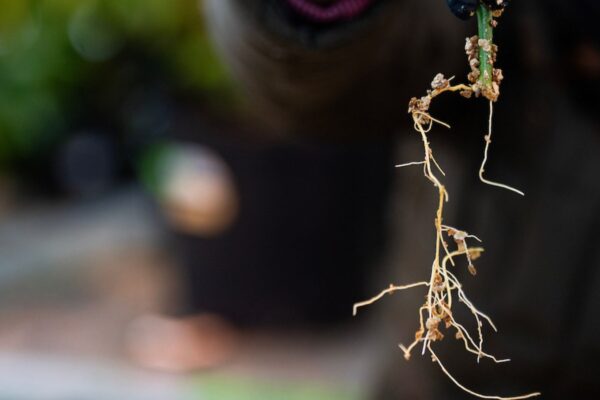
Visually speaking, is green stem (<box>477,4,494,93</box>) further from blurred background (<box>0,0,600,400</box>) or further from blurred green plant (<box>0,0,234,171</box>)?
blurred green plant (<box>0,0,234,171</box>)

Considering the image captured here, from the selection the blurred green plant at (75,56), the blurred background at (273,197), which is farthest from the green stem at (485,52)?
the blurred green plant at (75,56)

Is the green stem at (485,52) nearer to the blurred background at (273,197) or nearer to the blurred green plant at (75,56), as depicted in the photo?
the blurred background at (273,197)

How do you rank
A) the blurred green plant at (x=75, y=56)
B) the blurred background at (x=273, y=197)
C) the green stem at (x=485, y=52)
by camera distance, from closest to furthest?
the green stem at (x=485, y=52) → the blurred background at (x=273, y=197) → the blurred green plant at (x=75, y=56)

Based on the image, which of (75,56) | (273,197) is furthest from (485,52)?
(75,56)

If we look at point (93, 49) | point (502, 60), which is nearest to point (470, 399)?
point (502, 60)

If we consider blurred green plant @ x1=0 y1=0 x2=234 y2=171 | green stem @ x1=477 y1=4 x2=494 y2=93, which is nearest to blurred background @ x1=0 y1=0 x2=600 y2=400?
blurred green plant @ x1=0 y1=0 x2=234 y2=171

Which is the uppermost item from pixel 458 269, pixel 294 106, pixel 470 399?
pixel 294 106

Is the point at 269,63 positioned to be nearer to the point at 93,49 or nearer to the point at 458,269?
the point at 458,269
